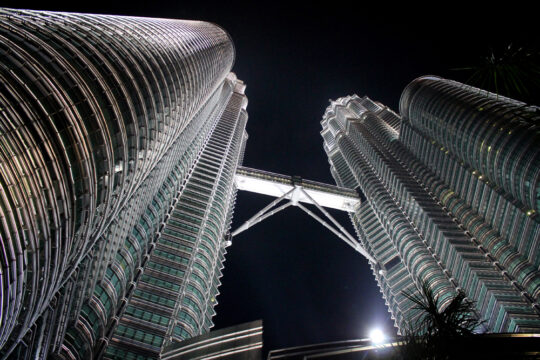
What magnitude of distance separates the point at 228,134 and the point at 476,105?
2907 inches

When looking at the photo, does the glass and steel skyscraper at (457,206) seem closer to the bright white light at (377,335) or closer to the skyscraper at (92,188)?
the bright white light at (377,335)

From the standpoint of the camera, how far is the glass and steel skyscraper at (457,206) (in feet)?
227

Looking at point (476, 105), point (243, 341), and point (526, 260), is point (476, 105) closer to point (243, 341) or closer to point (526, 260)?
point (526, 260)

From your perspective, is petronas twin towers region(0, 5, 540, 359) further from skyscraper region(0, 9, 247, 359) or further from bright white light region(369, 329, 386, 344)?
bright white light region(369, 329, 386, 344)

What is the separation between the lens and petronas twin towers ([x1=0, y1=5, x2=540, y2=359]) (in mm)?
22375

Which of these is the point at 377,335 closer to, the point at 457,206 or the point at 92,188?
the point at 92,188

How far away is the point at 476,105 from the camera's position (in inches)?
3346

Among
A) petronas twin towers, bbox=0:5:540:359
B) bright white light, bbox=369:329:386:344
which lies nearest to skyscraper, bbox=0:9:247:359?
petronas twin towers, bbox=0:5:540:359

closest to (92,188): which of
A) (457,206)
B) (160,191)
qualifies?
(160,191)

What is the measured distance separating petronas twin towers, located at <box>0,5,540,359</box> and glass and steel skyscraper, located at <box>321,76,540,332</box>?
418 millimetres

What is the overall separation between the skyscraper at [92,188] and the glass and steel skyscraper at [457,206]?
1853 inches

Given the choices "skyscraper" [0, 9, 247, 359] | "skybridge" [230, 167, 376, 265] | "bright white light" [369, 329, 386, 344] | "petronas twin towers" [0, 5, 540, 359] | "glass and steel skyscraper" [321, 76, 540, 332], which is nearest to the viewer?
"bright white light" [369, 329, 386, 344]

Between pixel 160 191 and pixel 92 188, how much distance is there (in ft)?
148

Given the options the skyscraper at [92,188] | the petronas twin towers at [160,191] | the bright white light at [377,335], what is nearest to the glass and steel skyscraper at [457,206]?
the petronas twin towers at [160,191]
